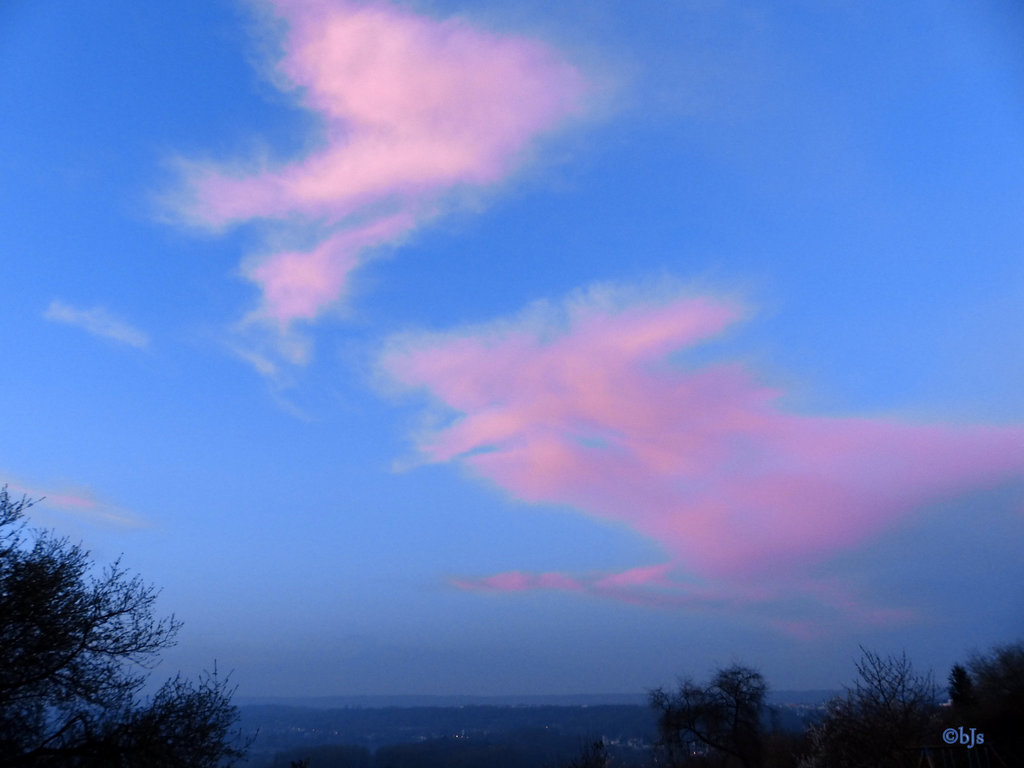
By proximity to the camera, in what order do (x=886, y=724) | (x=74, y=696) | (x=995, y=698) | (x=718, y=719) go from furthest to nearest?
(x=718, y=719)
(x=995, y=698)
(x=886, y=724)
(x=74, y=696)

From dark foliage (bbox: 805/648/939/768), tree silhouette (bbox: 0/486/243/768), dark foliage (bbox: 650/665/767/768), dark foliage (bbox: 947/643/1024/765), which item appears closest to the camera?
tree silhouette (bbox: 0/486/243/768)

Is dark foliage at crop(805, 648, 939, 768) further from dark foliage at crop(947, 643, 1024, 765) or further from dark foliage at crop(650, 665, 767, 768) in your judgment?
dark foliage at crop(650, 665, 767, 768)

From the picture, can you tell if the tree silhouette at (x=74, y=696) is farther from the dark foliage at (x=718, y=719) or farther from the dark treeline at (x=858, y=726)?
the dark foliage at (x=718, y=719)

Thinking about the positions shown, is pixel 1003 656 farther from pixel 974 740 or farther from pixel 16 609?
pixel 16 609

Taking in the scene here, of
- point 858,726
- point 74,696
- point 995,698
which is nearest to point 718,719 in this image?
point 995,698

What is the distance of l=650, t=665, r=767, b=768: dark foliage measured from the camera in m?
55.6

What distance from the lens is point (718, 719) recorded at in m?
56.5

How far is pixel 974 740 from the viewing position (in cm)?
2588

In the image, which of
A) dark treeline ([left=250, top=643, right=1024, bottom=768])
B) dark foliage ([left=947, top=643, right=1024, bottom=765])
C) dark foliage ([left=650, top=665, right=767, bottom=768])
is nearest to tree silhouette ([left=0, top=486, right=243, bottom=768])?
dark treeline ([left=250, top=643, right=1024, bottom=768])

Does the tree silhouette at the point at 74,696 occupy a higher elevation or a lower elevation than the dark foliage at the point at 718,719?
higher

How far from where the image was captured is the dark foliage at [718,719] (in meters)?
55.6

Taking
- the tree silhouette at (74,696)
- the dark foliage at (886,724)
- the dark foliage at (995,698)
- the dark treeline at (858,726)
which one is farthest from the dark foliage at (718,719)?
the tree silhouette at (74,696)

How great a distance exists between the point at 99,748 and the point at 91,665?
7.08 ft

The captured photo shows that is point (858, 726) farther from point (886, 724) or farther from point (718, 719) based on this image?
point (718, 719)
